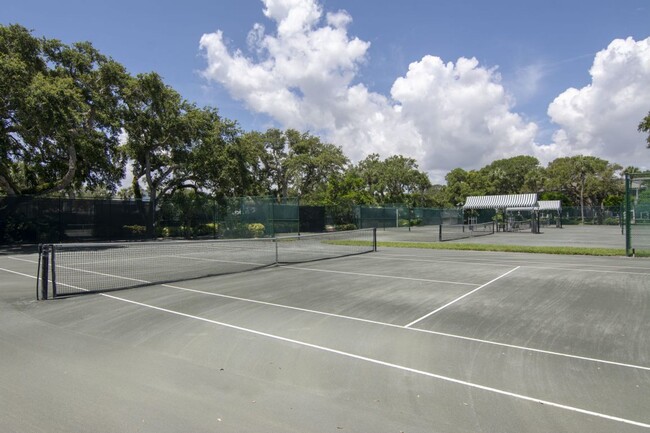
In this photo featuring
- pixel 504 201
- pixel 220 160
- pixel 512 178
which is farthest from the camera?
pixel 512 178

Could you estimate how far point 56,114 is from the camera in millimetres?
23094

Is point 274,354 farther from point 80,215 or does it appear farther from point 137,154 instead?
point 137,154

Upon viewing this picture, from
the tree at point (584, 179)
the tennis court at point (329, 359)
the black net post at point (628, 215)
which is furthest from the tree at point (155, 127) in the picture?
the tree at point (584, 179)

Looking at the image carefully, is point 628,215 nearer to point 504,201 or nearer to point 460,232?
point 460,232

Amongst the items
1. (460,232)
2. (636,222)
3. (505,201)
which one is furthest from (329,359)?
(505,201)

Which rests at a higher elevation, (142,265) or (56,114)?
(56,114)

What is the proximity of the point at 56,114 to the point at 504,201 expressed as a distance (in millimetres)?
43336

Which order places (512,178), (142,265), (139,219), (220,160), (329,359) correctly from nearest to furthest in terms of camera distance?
(329,359) < (142,265) < (139,219) < (220,160) < (512,178)

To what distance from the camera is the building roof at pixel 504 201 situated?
45.7 meters

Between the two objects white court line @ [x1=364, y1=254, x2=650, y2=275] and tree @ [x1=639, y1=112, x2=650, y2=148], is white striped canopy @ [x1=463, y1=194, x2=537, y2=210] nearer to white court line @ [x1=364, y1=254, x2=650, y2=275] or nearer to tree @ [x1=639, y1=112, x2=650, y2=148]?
tree @ [x1=639, y1=112, x2=650, y2=148]

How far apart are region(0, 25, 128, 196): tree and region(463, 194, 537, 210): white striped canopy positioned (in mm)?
38697

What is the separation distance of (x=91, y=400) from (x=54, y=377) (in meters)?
0.99

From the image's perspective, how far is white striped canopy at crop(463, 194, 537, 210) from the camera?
150 feet

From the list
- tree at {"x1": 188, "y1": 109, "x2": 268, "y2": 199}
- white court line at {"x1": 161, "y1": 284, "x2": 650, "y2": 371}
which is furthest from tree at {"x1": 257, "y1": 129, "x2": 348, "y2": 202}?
white court line at {"x1": 161, "y1": 284, "x2": 650, "y2": 371}
